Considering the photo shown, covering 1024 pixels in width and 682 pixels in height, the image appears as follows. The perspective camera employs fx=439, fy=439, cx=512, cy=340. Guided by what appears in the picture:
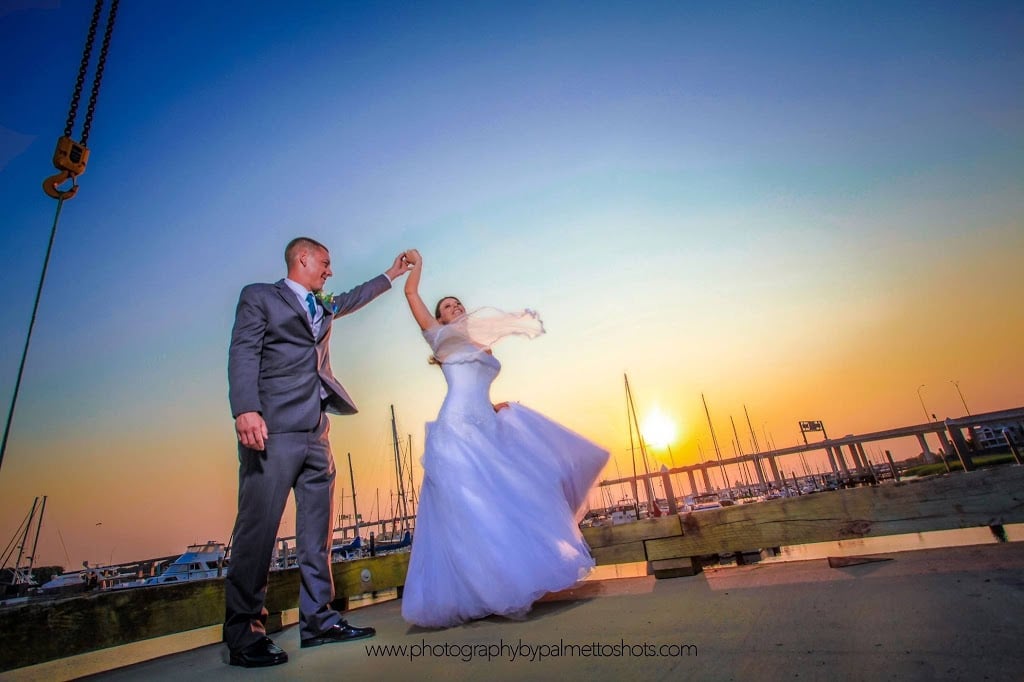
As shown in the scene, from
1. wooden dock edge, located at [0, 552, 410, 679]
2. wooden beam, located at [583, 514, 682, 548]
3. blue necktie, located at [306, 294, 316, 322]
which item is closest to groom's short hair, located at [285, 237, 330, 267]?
blue necktie, located at [306, 294, 316, 322]

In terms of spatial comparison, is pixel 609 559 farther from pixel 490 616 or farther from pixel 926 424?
pixel 926 424

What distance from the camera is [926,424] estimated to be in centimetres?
6200

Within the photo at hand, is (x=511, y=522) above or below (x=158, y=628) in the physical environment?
above

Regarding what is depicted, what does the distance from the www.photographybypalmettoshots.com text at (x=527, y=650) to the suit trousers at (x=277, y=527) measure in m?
0.44

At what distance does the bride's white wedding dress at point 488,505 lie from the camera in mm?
2430

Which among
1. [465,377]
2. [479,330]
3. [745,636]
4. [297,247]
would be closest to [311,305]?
[297,247]

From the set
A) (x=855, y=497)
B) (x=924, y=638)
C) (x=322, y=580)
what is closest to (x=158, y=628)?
(x=322, y=580)

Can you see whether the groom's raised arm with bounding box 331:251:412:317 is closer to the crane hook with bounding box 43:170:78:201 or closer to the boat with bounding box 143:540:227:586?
the crane hook with bounding box 43:170:78:201

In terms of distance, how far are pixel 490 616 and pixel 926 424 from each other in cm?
8412

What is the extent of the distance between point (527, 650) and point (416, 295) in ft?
8.46

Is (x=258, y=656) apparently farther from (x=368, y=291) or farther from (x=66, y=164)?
(x=66, y=164)

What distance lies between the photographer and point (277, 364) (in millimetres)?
2455

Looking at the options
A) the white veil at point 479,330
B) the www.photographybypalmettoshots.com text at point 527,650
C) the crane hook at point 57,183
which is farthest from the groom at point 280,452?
the crane hook at point 57,183

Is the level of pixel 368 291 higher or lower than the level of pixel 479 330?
higher
